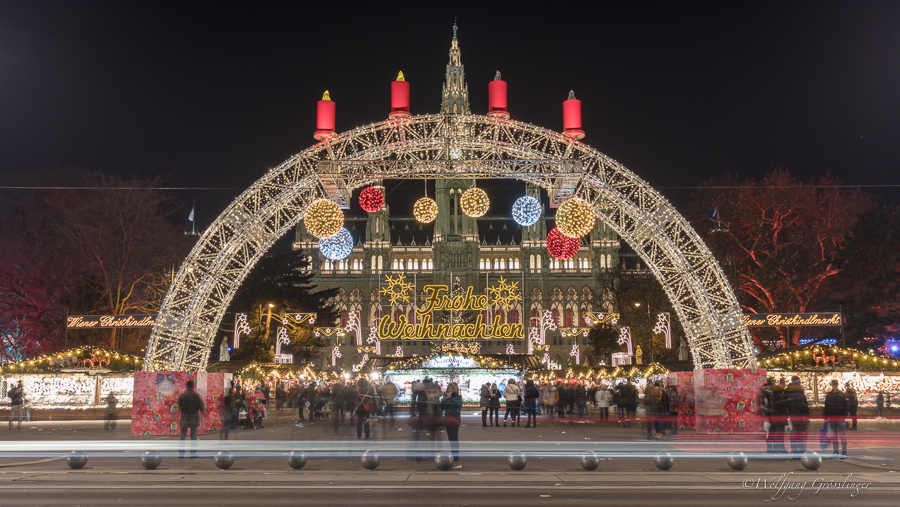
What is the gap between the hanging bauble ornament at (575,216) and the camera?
60.3 feet

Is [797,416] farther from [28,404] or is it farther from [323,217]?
[28,404]

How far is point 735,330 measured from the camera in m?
19.0

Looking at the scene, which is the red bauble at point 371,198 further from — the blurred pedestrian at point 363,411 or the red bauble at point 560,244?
the red bauble at point 560,244

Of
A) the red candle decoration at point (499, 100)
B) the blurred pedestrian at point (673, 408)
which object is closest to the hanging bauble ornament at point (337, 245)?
the red candle decoration at point (499, 100)

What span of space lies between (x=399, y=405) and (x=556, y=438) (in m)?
17.9

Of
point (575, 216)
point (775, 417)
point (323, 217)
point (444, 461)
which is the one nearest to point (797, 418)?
point (775, 417)

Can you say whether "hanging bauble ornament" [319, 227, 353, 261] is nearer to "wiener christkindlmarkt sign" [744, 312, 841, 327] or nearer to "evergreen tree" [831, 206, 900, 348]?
"wiener christkindlmarkt sign" [744, 312, 841, 327]

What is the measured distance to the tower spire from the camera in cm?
8906

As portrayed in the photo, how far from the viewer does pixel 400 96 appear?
63.8 feet

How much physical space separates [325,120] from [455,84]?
7288 cm

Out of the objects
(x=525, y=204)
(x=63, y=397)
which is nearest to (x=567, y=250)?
(x=525, y=204)

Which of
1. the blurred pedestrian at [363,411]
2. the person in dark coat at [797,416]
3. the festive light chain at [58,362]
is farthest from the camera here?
the festive light chain at [58,362]

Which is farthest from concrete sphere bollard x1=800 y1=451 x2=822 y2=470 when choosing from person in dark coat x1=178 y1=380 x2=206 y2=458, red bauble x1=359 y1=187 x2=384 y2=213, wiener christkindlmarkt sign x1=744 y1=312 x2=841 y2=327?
red bauble x1=359 y1=187 x2=384 y2=213

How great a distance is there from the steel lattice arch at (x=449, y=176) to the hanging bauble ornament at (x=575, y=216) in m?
1.19
